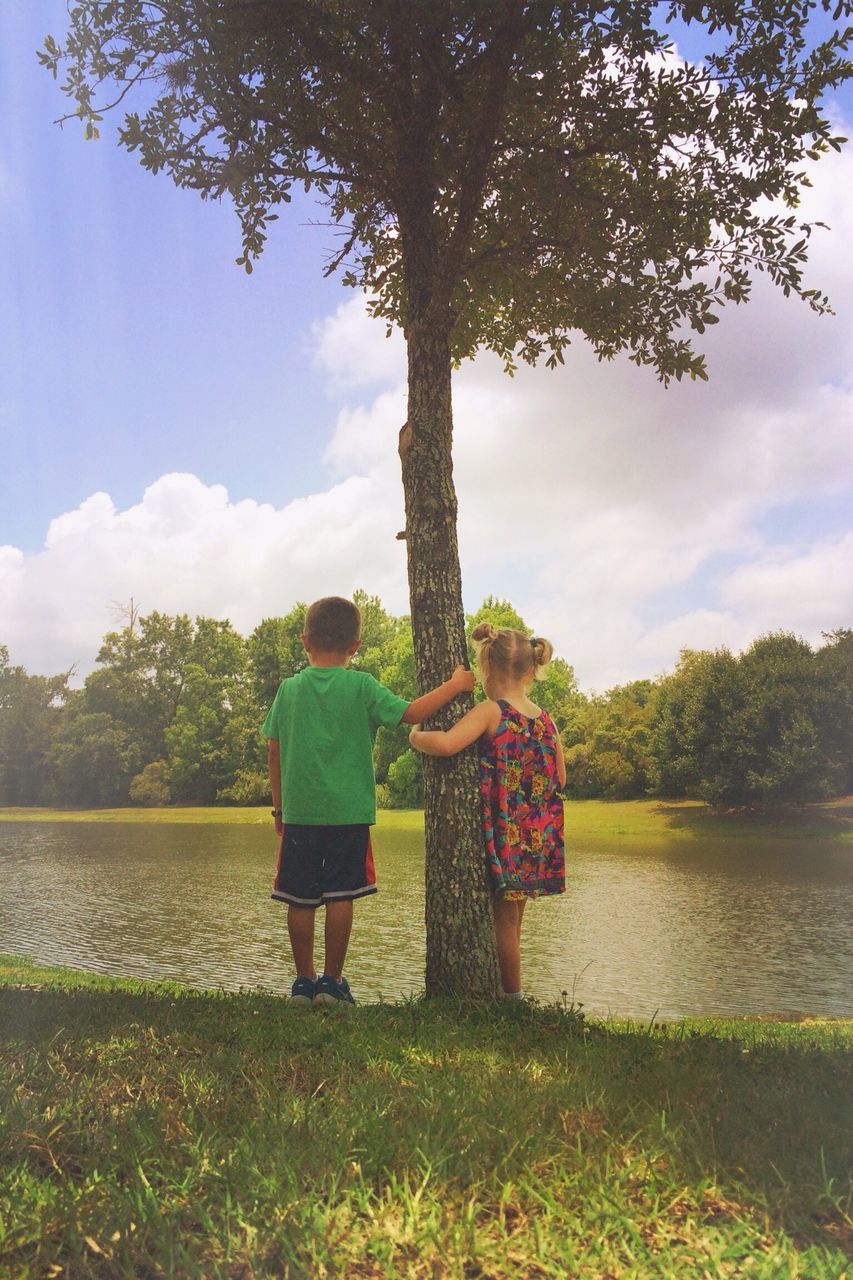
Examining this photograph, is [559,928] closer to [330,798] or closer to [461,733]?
[461,733]

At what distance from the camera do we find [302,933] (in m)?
5.63

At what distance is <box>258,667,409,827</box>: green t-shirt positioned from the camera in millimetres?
5488

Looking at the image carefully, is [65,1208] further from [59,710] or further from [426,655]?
[59,710]

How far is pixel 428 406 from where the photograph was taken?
6.39 meters

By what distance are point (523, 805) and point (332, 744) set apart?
1304 mm

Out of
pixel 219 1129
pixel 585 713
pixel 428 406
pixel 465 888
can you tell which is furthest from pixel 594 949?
pixel 585 713

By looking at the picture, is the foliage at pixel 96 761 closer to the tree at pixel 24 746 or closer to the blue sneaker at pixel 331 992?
the tree at pixel 24 746

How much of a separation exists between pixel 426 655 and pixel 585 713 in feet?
169

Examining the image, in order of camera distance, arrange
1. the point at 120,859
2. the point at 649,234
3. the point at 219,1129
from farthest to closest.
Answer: the point at 120,859
the point at 649,234
the point at 219,1129

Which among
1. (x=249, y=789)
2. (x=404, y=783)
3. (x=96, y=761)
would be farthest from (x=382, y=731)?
(x=96, y=761)

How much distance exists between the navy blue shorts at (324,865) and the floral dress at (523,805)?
0.85 metres

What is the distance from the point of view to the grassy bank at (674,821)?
37375mm

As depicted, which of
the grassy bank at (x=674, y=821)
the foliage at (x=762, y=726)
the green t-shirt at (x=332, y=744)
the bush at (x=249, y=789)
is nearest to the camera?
the green t-shirt at (x=332, y=744)

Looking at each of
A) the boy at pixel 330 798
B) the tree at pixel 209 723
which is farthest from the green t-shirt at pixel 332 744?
the tree at pixel 209 723
